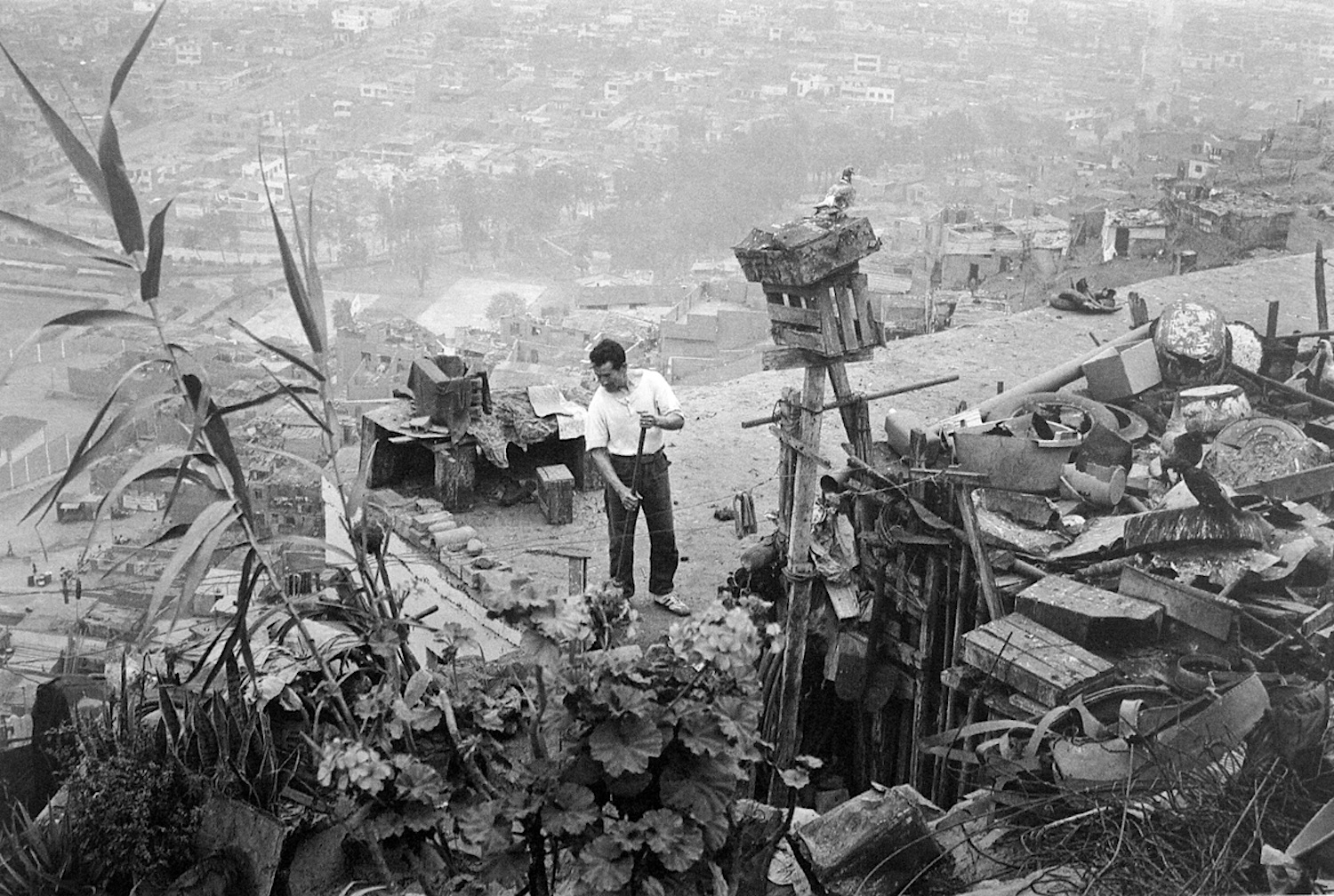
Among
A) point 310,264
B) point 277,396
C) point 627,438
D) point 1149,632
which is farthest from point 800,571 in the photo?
point 310,264

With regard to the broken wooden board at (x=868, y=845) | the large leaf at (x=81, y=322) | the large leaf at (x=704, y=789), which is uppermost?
the large leaf at (x=81, y=322)

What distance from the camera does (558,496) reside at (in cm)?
802

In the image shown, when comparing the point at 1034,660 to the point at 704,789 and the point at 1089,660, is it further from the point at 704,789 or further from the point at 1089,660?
the point at 704,789

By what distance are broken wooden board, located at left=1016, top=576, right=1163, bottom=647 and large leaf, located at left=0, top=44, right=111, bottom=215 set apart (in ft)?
12.1

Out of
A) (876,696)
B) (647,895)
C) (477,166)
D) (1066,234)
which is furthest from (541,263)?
(647,895)

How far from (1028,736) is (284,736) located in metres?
2.74

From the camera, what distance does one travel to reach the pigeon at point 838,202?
5160mm

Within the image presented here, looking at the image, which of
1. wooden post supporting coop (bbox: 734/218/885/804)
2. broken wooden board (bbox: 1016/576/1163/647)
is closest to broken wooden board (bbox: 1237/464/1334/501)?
broken wooden board (bbox: 1016/576/1163/647)

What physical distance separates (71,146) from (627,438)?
138 inches

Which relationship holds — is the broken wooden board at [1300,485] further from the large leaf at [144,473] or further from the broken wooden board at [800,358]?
the large leaf at [144,473]

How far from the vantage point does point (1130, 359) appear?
830cm

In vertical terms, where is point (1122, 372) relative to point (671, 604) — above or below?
above

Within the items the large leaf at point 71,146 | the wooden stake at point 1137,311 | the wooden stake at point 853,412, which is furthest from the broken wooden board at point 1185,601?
the wooden stake at point 1137,311

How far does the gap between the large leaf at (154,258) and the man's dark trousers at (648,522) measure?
10.7ft
